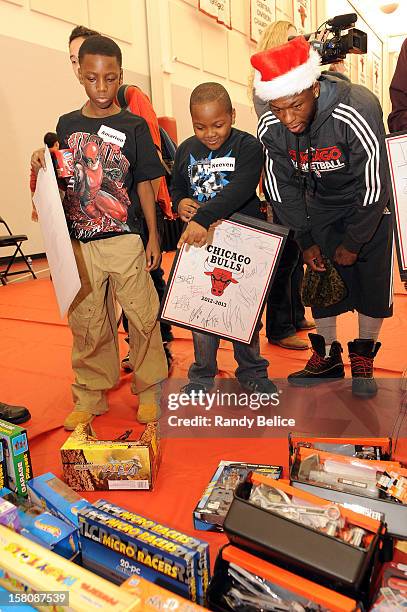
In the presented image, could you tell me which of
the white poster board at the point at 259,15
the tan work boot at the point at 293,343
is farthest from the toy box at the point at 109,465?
the white poster board at the point at 259,15

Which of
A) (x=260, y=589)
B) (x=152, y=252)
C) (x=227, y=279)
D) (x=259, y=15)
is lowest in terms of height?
(x=260, y=589)

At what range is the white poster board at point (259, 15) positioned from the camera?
8.46 metres

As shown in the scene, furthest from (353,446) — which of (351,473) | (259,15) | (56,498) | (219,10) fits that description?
(259,15)

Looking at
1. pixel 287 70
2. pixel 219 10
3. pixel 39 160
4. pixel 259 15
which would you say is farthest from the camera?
pixel 259 15

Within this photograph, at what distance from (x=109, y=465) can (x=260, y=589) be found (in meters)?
0.58

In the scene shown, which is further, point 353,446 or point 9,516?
point 353,446

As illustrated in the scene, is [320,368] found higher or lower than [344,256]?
lower

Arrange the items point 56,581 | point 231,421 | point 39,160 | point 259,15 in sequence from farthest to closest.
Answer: point 259,15 < point 231,421 < point 39,160 < point 56,581

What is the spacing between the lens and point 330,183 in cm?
160

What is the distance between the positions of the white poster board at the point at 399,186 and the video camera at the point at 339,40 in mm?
600

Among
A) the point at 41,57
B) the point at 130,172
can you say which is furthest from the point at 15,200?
the point at 130,172

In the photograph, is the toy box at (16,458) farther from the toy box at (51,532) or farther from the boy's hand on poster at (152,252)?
the boy's hand on poster at (152,252)

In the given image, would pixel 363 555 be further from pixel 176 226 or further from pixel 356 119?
pixel 176 226

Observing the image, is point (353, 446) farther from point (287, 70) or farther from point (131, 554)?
point (287, 70)
